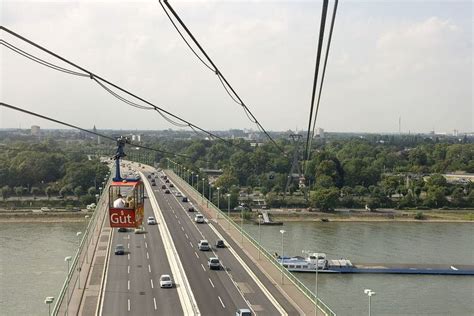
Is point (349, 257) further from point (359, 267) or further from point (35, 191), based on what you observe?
point (35, 191)

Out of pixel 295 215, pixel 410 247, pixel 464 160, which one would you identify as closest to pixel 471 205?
pixel 295 215

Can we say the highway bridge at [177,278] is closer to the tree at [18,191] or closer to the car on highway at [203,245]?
the car on highway at [203,245]

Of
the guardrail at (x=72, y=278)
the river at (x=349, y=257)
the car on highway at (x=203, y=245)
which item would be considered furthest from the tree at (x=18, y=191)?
the car on highway at (x=203, y=245)

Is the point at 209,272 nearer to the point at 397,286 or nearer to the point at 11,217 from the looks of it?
the point at 397,286

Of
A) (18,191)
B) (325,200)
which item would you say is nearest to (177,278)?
(325,200)

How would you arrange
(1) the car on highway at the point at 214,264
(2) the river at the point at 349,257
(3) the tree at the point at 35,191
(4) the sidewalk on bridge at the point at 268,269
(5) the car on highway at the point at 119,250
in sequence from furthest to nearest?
1. (3) the tree at the point at 35,191
2. (5) the car on highway at the point at 119,250
3. (2) the river at the point at 349,257
4. (1) the car on highway at the point at 214,264
5. (4) the sidewalk on bridge at the point at 268,269

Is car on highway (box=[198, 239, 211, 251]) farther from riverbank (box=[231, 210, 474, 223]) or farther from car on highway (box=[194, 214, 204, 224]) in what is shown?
riverbank (box=[231, 210, 474, 223])
